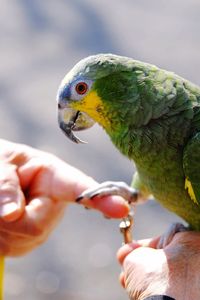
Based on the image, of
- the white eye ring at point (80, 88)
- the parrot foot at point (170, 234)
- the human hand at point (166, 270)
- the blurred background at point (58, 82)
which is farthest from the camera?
the blurred background at point (58, 82)

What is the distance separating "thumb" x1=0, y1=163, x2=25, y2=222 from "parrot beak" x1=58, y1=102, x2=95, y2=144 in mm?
195

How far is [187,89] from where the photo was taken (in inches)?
60.4

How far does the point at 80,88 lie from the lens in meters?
1.47

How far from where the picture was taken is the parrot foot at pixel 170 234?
159 cm

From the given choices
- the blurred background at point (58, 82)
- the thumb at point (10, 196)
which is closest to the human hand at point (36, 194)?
the thumb at point (10, 196)

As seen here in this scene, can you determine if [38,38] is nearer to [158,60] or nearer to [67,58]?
[67,58]

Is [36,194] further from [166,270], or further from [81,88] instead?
[166,270]

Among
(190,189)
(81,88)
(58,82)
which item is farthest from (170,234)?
(58,82)

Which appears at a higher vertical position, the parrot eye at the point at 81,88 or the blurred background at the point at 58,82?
the parrot eye at the point at 81,88

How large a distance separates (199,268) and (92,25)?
3.35 m

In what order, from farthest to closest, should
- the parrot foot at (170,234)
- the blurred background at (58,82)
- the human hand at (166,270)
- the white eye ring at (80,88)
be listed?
the blurred background at (58,82), the parrot foot at (170,234), the white eye ring at (80,88), the human hand at (166,270)

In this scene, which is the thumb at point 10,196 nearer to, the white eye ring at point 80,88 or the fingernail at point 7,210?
the fingernail at point 7,210

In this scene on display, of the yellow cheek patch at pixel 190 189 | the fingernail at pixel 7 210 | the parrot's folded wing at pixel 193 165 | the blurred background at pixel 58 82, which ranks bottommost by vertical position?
the blurred background at pixel 58 82

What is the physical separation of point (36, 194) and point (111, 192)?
208 millimetres
